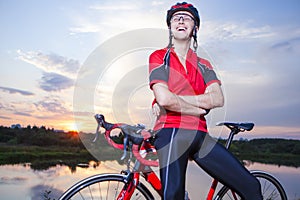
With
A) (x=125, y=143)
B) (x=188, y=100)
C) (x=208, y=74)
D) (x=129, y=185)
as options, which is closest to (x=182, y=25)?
(x=208, y=74)

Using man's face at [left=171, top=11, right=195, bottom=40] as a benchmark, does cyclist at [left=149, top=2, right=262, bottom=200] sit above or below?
below

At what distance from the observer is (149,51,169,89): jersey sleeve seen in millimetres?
3004

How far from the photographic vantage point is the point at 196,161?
3188 mm

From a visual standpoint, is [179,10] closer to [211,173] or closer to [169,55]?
[169,55]

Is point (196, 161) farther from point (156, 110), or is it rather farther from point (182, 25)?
point (182, 25)

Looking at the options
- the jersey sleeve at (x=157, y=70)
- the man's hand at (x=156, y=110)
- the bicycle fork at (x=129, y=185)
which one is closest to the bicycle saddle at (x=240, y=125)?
the man's hand at (x=156, y=110)

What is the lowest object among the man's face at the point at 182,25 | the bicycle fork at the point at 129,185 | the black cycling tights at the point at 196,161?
the bicycle fork at the point at 129,185

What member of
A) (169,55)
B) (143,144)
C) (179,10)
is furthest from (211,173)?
(179,10)

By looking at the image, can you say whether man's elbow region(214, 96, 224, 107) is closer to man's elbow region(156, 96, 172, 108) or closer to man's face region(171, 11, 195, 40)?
man's elbow region(156, 96, 172, 108)

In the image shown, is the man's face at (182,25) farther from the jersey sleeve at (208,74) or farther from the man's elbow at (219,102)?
the man's elbow at (219,102)

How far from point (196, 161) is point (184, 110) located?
52 cm

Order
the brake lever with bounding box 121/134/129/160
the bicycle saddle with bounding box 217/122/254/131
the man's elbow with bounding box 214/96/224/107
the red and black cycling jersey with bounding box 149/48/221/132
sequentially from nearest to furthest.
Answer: the brake lever with bounding box 121/134/129/160, the red and black cycling jersey with bounding box 149/48/221/132, the man's elbow with bounding box 214/96/224/107, the bicycle saddle with bounding box 217/122/254/131

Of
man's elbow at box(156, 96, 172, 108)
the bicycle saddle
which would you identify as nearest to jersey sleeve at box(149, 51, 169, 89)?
man's elbow at box(156, 96, 172, 108)

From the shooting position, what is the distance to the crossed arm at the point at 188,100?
115 inches
